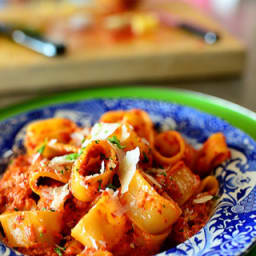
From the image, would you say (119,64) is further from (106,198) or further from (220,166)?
(106,198)

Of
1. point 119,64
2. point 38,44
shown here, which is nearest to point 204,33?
point 119,64

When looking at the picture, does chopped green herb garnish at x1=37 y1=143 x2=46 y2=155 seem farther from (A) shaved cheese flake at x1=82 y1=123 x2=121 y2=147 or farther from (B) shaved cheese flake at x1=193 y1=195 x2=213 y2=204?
(B) shaved cheese flake at x1=193 y1=195 x2=213 y2=204

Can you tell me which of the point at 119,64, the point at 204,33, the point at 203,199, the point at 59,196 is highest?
the point at 204,33

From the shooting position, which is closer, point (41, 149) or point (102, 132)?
A: point (102, 132)

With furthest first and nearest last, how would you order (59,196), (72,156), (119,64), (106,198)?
1. (119,64)
2. (72,156)
3. (59,196)
4. (106,198)

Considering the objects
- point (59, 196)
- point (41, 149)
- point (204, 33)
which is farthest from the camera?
point (204, 33)

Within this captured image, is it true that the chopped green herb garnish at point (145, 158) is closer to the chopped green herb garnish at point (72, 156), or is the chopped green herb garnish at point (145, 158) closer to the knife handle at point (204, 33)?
the chopped green herb garnish at point (72, 156)

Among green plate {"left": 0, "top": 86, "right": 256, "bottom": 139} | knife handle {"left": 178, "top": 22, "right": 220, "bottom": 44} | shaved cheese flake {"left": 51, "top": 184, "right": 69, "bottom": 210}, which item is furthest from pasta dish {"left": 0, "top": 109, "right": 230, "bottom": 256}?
knife handle {"left": 178, "top": 22, "right": 220, "bottom": 44}
